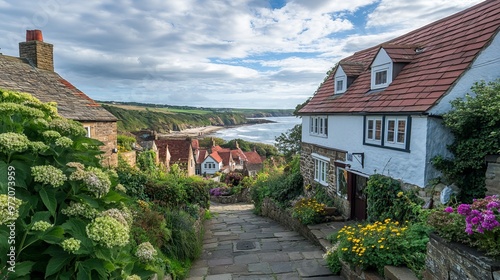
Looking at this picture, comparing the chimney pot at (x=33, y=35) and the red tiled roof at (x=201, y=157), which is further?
the red tiled roof at (x=201, y=157)

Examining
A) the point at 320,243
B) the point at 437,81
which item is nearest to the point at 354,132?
the point at 437,81

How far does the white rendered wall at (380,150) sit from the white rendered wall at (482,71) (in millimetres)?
1178

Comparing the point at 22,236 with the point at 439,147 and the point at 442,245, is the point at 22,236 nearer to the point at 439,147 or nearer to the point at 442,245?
the point at 442,245

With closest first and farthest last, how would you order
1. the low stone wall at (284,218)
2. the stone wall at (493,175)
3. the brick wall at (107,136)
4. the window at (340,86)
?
the stone wall at (493,175) < the low stone wall at (284,218) < the window at (340,86) < the brick wall at (107,136)

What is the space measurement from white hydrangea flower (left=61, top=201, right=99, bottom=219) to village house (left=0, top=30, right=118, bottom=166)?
403 inches

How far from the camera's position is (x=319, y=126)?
12719 mm

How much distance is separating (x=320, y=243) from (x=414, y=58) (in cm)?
662

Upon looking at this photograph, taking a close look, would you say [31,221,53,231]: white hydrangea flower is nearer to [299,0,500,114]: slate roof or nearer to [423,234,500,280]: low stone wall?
[423,234,500,280]: low stone wall

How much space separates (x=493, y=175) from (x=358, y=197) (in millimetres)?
4417

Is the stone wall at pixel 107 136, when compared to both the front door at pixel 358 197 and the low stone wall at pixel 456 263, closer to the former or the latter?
the front door at pixel 358 197

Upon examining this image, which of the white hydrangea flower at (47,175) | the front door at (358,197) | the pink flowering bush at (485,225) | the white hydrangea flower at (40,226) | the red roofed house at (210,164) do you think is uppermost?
the white hydrangea flower at (47,175)

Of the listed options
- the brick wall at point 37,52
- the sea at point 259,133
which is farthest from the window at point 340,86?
the sea at point 259,133

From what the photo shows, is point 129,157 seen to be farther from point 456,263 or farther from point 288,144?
point 456,263

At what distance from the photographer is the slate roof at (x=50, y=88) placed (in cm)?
1185
